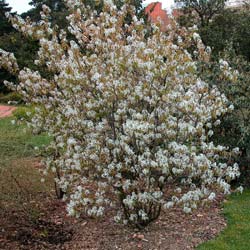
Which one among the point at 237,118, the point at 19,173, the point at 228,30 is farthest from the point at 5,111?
the point at 237,118

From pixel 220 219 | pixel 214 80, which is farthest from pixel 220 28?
pixel 220 219

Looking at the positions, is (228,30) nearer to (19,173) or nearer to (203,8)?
(203,8)

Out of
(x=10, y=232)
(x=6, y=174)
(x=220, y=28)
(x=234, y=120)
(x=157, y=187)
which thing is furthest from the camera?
(x=220, y=28)

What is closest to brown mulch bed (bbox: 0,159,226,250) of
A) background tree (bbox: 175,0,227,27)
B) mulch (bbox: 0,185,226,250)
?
mulch (bbox: 0,185,226,250)

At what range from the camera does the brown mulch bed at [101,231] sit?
4199mm

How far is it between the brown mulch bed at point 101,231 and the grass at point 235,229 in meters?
0.09

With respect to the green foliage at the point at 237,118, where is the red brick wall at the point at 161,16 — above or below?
above

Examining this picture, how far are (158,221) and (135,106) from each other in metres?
1.50

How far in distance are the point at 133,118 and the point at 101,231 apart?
147 cm

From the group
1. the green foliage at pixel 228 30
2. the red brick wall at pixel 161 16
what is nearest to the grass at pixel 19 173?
the red brick wall at pixel 161 16

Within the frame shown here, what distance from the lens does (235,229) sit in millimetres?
4414

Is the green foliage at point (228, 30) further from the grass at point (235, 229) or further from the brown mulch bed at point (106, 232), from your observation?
the brown mulch bed at point (106, 232)

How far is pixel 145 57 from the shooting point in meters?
3.59

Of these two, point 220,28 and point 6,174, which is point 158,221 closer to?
point 6,174
